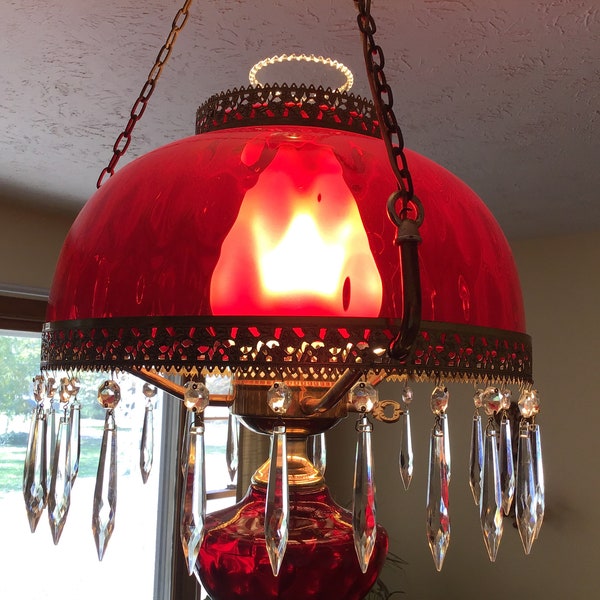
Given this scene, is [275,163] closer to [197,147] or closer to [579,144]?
[197,147]

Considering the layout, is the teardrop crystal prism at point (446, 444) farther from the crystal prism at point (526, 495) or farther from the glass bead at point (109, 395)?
the glass bead at point (109, 395)

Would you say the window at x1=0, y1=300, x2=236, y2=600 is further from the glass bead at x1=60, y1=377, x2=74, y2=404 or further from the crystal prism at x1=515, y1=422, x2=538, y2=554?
the crystal prism at x1=515, y1=422, x2=538, y2=554

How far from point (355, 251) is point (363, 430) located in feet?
0.51

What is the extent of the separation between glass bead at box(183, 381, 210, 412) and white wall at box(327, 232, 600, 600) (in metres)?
2.48

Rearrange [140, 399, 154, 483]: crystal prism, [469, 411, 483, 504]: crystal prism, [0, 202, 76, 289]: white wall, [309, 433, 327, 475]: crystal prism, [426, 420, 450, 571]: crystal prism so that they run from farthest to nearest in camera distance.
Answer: [0, 202, 76, 289]: white wall → [309, 433, 327, 475]: crystal prism → [140, 399, 154, 483]: crystal prism → [469, 411, 483, 504]: crystal prism → [426, 420, 450, 571]: crystal prism

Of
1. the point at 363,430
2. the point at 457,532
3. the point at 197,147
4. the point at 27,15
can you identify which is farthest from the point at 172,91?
the point at 457,532

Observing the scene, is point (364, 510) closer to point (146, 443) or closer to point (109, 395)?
point (109, 395)

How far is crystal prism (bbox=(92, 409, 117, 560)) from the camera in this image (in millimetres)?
519

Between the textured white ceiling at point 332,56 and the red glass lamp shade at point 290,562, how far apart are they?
2.72ft

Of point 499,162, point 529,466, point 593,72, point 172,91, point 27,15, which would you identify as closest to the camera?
point 529,466

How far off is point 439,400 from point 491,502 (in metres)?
0.09

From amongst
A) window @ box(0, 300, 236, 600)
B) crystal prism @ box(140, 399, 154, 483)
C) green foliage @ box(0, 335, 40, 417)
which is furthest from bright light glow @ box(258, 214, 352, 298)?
green foliage @ box(0, 335, 40, 417)

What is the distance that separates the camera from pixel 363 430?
52cm

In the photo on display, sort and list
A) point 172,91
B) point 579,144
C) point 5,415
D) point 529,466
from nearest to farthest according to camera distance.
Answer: point 529,466 → point 172,91 → point 579,144 → point 5,415
